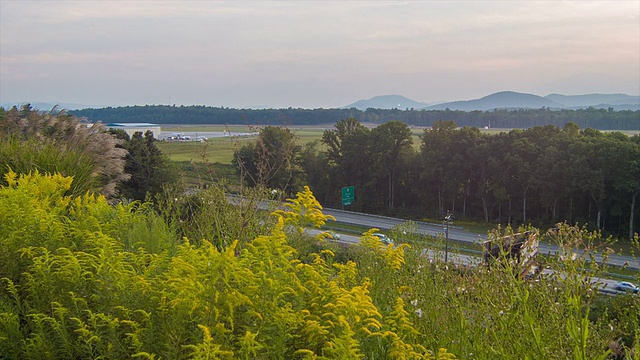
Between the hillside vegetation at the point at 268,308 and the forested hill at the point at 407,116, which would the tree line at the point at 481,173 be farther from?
the hillside vegetation at the point at 268,308

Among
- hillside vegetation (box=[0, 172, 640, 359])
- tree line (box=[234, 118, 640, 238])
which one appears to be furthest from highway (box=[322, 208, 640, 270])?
hillside vegetation (box=[0, 172, 640, 359])

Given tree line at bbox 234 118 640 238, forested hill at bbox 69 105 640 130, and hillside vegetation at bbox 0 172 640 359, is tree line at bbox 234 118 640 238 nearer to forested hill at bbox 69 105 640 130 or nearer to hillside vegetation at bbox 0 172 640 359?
forested hill at bbox 69 105 640 130

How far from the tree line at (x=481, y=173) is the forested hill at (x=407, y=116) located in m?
14.9

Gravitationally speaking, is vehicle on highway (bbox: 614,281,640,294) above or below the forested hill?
below

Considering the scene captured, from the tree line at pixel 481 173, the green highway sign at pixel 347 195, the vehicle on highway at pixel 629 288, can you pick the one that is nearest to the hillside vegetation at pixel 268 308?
the vehicle on highway at pixel 629 288

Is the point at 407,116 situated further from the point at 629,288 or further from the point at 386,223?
the point at 629,288

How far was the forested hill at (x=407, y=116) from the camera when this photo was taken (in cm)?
6500

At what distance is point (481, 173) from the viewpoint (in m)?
33.3

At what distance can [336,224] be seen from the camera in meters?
31.8

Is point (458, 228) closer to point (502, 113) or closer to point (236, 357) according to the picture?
point (236, 357)

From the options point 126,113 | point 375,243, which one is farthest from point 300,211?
point 126,113

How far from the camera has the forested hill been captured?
6500 centimetres

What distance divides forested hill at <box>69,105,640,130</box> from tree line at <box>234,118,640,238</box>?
48.8 feet

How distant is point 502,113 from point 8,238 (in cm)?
7912
